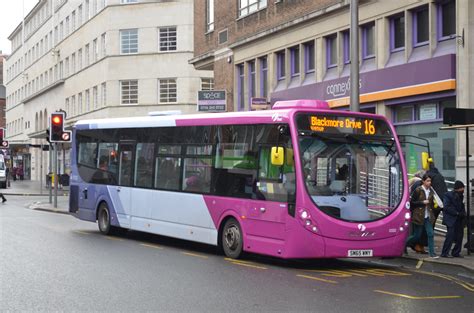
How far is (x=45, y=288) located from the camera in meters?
9.12

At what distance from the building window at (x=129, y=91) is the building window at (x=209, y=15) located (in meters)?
18.2

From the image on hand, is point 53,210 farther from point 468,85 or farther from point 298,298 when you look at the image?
point 298,298

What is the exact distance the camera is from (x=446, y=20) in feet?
61.6

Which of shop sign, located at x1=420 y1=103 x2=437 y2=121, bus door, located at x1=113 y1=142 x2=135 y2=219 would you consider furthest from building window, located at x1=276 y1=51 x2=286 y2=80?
bus door, located at x1=113 y1=142 x2=135 y2=219

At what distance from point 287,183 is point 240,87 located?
18818mm

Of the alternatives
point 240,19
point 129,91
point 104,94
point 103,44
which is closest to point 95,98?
point 104,94

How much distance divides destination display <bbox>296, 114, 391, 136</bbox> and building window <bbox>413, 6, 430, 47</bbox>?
806cm

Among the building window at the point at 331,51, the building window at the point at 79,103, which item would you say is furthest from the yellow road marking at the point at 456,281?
the building window at the point at 79,103

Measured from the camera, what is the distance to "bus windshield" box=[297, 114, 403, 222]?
37.8 ft

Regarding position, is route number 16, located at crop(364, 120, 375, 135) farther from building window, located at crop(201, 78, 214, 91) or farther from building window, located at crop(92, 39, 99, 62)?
building window, located at crop(92, 39, 99, 62)

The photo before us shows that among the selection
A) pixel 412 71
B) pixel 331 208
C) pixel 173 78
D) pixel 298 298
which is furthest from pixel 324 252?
pixel 173 78

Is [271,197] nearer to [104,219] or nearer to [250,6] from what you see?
[104,219]

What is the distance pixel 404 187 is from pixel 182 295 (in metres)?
5.17

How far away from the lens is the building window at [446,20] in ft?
60.7
